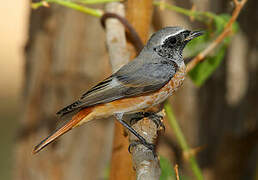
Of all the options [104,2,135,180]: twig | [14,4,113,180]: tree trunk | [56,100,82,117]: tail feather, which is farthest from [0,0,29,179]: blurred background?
[56,100,82,117]: tail feather

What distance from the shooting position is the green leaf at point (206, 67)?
4227mm

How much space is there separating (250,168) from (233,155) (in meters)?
0.38

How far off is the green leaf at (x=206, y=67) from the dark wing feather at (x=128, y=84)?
2.26ft

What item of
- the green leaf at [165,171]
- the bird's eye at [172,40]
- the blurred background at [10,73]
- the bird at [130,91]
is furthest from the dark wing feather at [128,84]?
the blurred background at [10,73]

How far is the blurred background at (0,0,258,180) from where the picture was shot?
Result: 543 cm

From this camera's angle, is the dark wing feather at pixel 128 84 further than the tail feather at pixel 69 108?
Yes

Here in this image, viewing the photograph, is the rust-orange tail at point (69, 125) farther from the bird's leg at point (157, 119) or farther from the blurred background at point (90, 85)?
the blurred background at point (90, 85)

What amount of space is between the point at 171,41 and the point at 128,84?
571 mm

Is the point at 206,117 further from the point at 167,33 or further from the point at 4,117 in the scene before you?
the point at 4,117

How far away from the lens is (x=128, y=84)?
3.57 meters

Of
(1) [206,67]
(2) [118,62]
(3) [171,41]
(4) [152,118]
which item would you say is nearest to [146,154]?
(4) [152,118]

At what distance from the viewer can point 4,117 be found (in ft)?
40.8

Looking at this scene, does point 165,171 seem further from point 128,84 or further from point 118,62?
point 118,62

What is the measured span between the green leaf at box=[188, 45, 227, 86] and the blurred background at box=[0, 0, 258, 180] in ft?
3.84
